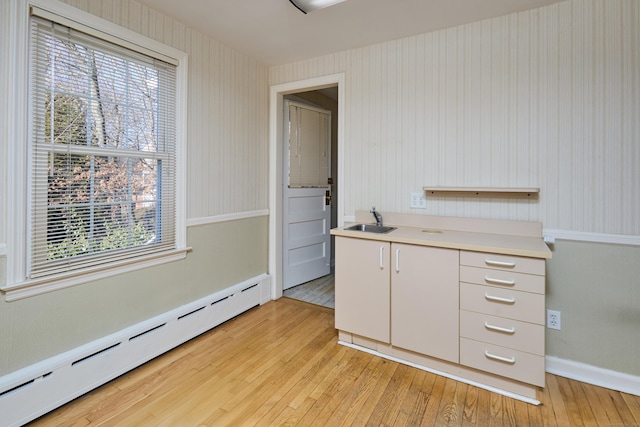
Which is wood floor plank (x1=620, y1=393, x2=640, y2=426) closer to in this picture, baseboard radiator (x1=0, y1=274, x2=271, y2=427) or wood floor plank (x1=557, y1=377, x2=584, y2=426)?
wood floor plank (x1=557, y1=377, x2=584, y2=426)

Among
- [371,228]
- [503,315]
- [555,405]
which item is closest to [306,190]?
[371,228]

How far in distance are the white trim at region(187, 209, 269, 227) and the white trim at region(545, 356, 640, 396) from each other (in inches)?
103

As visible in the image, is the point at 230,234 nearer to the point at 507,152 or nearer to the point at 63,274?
the point at 63,274

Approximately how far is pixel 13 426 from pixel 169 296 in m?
0.98

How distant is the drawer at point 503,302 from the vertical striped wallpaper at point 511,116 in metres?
0.64

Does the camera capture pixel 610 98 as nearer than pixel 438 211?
Yes

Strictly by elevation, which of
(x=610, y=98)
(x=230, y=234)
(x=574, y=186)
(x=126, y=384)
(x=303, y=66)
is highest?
(x=303, y=66)

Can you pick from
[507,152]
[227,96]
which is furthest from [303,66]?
[507,152]

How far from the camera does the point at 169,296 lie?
2.32m

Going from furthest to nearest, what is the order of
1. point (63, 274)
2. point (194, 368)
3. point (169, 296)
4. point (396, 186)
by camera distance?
1. point (396, 186)
2. point (169, 296)
3. point (194, 368)
4. point (63, 274)

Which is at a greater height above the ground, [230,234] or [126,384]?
[230,234]

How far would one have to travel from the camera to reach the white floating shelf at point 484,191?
6.75 ft

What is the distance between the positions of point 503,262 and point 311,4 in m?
1.97

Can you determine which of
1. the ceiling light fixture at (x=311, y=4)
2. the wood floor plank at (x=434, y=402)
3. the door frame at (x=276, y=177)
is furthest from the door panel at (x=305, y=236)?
the wood floor plank at (x=434, y=402)
